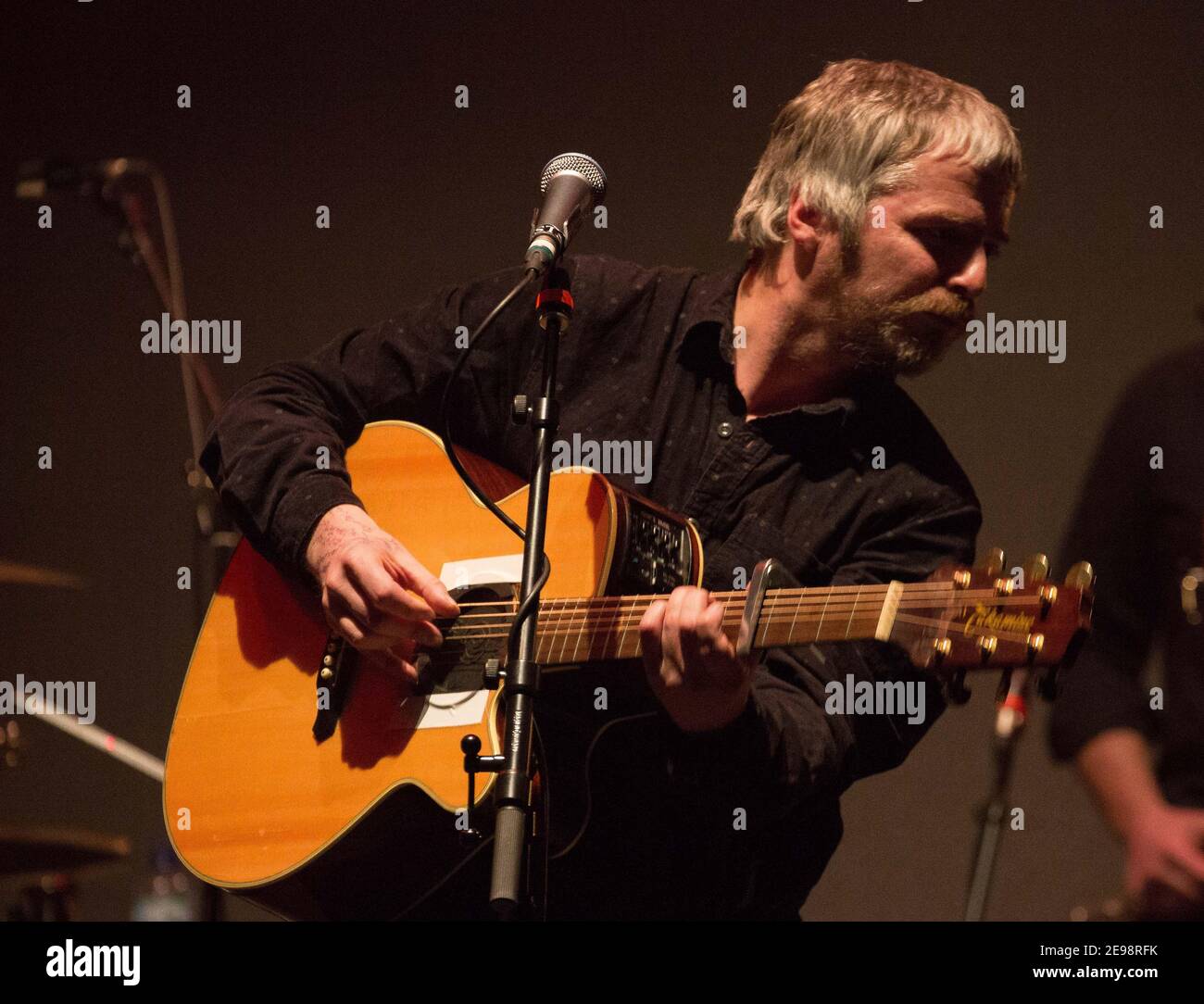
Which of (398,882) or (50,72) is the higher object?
(50,72)

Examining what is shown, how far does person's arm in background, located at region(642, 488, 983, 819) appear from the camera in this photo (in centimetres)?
187

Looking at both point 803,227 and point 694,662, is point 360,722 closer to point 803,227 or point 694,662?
point 694,662

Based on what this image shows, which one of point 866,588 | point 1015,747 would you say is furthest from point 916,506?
point 1015,747

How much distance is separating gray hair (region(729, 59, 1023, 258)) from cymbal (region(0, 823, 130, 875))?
1.77m

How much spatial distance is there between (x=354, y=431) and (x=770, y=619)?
876 mm

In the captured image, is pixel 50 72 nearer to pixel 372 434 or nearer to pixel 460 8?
pixel 460 8

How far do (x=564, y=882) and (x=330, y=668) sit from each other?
0.48m

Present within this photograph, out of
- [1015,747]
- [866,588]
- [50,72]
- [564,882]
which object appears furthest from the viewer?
[50,72]

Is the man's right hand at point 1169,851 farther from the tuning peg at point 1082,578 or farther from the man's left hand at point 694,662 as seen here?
the man's left hand at point 694,662

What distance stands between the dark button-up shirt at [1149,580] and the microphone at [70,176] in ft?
6.53

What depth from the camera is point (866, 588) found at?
190cm

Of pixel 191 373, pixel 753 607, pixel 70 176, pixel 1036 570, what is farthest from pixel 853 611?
pixel 70 176

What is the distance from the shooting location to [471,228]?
2.82 metres

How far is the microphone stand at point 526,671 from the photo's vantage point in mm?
1559
